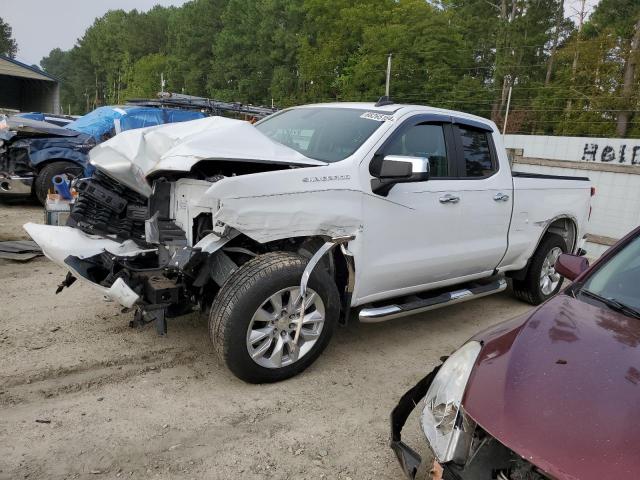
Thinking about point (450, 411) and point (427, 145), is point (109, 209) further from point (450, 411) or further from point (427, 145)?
point (450, 411)

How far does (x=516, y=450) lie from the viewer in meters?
1.83

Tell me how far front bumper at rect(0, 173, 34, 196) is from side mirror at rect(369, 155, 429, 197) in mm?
7172

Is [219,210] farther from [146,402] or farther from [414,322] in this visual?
[414,322]

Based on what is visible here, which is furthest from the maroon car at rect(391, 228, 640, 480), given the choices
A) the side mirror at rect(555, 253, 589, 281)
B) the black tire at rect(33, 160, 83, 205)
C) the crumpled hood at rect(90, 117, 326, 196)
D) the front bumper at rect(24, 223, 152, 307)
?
the black tire at rect(33, 160, 83, 205)

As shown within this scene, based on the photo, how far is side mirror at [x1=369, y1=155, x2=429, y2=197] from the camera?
11.6 ft

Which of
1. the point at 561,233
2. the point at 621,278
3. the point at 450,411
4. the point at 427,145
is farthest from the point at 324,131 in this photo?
the point at 561,233

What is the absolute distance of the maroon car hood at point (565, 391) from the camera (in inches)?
69.2

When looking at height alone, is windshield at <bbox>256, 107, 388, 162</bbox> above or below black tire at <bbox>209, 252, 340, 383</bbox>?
above

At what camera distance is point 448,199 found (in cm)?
430

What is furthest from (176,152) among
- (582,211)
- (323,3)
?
(323,3)

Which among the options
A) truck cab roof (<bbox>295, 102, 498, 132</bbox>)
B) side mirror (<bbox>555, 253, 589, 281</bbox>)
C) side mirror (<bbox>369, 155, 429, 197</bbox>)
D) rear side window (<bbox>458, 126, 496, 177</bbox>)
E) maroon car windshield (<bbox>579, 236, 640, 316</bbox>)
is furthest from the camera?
rear side window (<bbox>458, 126, 496, 177</bbox>)

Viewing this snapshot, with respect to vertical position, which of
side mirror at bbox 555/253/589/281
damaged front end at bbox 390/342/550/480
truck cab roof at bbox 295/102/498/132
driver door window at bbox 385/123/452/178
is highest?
truck cab roof at bbox 295/102/498/132

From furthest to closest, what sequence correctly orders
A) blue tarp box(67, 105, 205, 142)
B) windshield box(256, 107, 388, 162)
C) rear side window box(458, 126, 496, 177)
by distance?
blue tarp box(67, 105, 205, 142)
rear side window box(458, 126, 496, 177)
windshield box(256, 107, 388, 162)

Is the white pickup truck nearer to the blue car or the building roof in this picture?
the blue car
